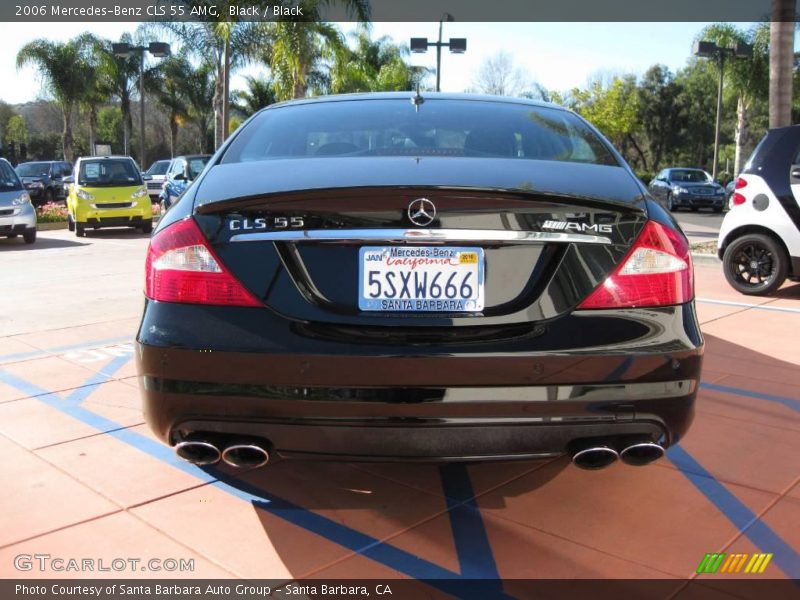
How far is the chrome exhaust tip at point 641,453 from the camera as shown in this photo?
8.74ft

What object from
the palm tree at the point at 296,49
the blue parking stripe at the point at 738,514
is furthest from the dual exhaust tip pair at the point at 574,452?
the palm tree at the point at 296,49

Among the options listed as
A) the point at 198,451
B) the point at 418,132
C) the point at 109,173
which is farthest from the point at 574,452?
the point at 109,173

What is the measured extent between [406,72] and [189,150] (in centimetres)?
2351

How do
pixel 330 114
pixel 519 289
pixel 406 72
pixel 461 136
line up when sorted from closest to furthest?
pixel 519 289, pixel 461 136, pixel 330 114, pixel 406 72

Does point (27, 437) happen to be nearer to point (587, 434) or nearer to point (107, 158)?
point (587, 434)

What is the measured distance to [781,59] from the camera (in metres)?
12.9

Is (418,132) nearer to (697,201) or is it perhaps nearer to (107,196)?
(107,196)

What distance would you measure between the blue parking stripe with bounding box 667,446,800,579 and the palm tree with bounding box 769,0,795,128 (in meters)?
10.7

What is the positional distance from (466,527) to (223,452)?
100 cm

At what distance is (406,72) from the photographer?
41.3 metres

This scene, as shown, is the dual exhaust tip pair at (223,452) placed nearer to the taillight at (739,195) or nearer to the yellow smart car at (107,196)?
the taillight at (739,195)

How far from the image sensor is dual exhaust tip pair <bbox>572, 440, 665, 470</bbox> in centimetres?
264

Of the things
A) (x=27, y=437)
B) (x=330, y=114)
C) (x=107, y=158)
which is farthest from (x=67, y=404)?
(x=107, y=158)

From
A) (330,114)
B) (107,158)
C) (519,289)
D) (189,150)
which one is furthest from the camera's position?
(189,150)
